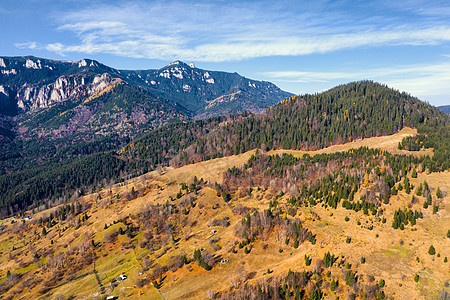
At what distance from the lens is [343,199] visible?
465 feet

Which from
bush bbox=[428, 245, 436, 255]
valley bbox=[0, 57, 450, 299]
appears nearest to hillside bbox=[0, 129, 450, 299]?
valley bbox=[0, 57, 450, 299]

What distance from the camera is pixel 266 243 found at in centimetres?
12625

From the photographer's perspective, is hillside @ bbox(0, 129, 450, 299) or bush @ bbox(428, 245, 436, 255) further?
bush @ bbox(428, 245, 436, 255)

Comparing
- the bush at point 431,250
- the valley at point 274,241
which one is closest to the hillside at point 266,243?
the valley at point 274,241

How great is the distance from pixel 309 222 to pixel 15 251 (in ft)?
637

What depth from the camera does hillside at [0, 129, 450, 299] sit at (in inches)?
3469

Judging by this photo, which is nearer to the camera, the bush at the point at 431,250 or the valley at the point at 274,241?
the valley at the point at 274,241

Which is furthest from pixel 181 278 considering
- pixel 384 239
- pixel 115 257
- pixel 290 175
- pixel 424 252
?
pixel 290 175

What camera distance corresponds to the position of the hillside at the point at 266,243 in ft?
289

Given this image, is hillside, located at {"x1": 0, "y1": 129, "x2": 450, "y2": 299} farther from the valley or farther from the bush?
the bush

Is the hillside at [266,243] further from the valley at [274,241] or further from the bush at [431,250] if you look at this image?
the bush at [431,250]

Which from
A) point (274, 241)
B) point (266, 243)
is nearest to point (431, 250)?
point (274, 241)

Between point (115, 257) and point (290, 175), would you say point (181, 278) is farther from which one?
point (290, 175)

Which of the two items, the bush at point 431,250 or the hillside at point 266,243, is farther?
the bush at point 431,250
